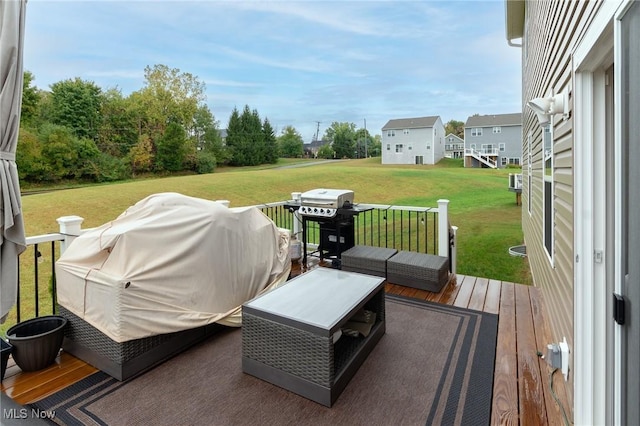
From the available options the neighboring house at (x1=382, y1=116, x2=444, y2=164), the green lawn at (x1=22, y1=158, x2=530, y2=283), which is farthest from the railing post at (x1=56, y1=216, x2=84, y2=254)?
the neighboring house at (x1=382, y1=116, x2=444, y2=164)

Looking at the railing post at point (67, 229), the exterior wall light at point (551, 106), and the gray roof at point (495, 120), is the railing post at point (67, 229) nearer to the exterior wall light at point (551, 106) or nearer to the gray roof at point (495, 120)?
the exterior wall light at point (551, 106)

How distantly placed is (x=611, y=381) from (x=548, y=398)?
0.69 metres

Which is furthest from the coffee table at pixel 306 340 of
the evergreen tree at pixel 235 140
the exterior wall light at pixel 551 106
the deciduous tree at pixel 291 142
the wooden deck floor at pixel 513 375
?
the deciduous tree at pixel 291 142

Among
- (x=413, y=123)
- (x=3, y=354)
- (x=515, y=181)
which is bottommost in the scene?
(x=3, y=354)

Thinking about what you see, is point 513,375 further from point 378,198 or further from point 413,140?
point 413,140

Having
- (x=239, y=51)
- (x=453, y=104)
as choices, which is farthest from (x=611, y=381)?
(x=453, y=104)

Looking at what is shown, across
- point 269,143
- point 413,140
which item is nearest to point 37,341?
point 269,143

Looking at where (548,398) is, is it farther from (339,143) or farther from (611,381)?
(339,143)

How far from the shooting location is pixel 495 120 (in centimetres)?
3238

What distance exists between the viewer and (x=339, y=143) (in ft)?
147

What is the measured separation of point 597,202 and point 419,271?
7.98 feet

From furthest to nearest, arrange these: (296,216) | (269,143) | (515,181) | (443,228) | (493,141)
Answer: (493,141) < (269,143) < (515,181) < (296,216) < (443,228)

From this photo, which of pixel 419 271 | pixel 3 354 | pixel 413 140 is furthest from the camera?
pixel 413 140

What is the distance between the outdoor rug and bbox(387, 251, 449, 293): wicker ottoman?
1074 millimetres
